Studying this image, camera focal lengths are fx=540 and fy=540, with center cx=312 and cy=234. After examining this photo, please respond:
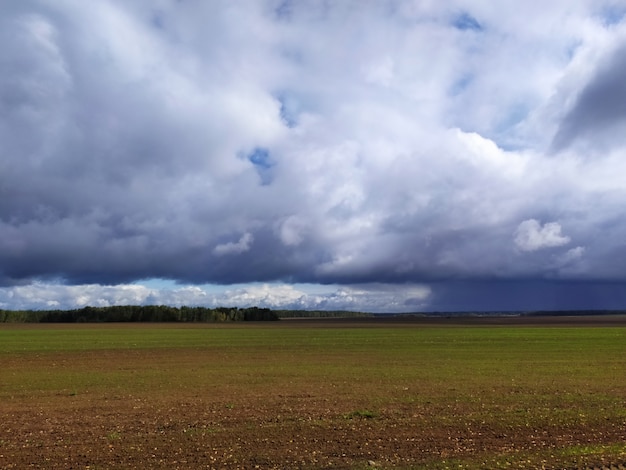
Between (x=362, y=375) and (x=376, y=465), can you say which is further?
(x=362, y=375)

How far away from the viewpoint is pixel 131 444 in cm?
1555

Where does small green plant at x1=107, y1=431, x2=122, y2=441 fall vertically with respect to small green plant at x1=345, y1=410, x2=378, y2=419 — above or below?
below

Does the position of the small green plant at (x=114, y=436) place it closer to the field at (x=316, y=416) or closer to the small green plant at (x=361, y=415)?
the field at (x=316, y=416)

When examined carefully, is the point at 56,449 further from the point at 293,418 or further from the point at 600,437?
the point at 600,437

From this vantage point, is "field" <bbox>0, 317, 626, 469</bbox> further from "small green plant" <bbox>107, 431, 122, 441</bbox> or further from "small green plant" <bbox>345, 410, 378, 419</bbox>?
"small green plant" <bbox>107, 431, 122, 441</bbox>

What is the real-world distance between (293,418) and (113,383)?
15954 millimetres

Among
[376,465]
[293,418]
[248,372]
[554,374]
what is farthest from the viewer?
[248,372]

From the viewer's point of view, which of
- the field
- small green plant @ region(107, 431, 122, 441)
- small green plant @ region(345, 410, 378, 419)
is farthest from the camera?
small green plant @ region(345, 410, 378, 419)

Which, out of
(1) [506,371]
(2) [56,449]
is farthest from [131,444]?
(1) [506,371]

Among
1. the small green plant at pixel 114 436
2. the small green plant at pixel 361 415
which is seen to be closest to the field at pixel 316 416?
the small green plant at pixel 361 415

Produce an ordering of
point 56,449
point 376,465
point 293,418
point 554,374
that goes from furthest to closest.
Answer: point 554,374 < point 293,418 < point 56,449 < point 376,465

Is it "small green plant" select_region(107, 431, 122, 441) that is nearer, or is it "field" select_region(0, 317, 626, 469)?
"field" select_region(0, 317, 626, 469)

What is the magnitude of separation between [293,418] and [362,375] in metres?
14.4

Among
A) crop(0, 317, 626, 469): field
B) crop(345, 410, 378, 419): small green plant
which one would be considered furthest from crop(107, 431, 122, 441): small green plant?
crop(345, 410, 378, 419): small green plant
